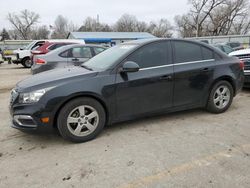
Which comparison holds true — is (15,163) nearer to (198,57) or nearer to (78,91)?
(78,91)

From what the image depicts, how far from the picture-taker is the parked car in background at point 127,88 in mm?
3389

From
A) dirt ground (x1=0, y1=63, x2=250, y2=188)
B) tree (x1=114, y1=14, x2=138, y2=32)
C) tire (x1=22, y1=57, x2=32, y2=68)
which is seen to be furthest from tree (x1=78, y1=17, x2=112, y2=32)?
dirt ground (x1=0, y1=63, x2=250, y2=188)

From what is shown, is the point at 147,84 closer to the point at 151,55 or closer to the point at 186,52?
the point at 151,55

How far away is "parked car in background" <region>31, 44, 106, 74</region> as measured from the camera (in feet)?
25.6

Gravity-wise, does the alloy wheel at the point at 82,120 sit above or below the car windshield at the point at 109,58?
below

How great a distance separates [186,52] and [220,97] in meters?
1.20

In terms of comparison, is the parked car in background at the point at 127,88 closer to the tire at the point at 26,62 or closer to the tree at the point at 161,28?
the tire at the point at 26,62

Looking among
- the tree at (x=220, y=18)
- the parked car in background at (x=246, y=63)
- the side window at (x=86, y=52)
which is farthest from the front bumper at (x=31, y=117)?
the tree at (x=220, y=18)

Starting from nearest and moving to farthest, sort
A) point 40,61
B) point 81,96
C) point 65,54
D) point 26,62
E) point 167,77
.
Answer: point 81,96 < point 167,77 < point 40,61 < point 65,54 < point 26,62

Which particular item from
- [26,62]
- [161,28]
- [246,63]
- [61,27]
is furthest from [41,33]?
[246,63]

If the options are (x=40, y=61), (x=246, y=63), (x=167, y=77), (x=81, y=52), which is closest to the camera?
(x=167, y=77)

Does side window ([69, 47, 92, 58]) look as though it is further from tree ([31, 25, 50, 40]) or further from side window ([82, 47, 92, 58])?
tree ([31, 25, 50, 40])

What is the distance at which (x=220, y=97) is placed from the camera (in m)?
4.76

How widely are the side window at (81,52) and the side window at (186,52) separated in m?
4.86
